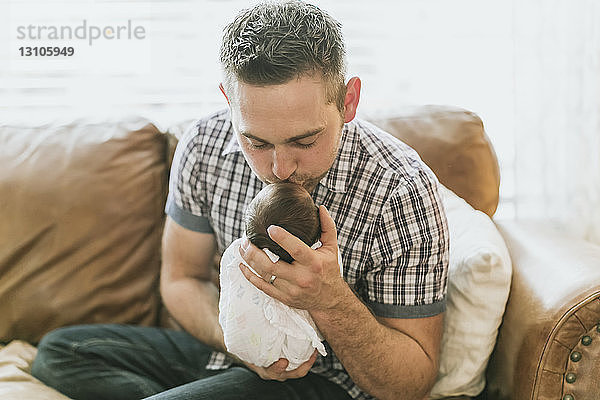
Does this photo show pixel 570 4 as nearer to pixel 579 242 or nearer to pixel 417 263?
pixel 579 242

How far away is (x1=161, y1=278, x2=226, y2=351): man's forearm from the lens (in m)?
1.54

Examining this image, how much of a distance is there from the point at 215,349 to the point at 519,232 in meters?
0.81

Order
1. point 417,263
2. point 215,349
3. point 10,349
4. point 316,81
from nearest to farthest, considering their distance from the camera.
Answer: point 316,81 → point 417,263 → point 215,349 → point 10,349

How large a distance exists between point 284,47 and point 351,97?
0.21m

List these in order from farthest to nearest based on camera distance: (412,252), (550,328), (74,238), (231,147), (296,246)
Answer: (74,238) < (231,147) < (412,252) < (550,328) < (296,246)

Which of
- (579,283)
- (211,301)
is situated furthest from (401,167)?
(211,301)

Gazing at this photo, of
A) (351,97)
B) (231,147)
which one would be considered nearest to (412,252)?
(351,97)

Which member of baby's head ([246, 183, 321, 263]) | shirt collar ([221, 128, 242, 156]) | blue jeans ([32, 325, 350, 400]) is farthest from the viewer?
shirt collar ([221, 128, 242, 156])

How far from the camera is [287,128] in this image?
1.17m

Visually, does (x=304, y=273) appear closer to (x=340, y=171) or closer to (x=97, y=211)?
(x=340, y=171)

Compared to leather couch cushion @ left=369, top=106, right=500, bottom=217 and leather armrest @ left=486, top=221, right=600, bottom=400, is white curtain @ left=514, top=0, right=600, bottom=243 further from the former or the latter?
leather armrest @ left=486, top=221, right=600, bottom=400

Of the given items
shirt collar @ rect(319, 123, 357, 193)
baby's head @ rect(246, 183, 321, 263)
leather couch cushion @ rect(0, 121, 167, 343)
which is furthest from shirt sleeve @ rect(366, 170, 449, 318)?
leather couch cushion @ rect(0, 121, 167, 343)

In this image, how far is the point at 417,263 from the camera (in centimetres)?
133

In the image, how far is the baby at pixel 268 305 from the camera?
114cm
